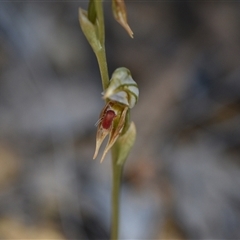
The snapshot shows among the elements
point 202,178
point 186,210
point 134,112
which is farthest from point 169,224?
point 134,112

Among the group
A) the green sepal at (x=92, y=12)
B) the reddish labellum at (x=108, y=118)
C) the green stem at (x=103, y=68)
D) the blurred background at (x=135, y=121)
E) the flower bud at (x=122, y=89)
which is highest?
the green sepal at (x=92, y=12)

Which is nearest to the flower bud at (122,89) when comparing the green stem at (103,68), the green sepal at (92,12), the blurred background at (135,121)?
the green stem at (103,68)

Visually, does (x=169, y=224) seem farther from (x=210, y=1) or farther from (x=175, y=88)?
(x=210, y=1)

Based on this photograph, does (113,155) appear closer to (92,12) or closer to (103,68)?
(103,68)

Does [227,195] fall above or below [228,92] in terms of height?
below

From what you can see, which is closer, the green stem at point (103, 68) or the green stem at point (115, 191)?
the green stem at point (103, 68)

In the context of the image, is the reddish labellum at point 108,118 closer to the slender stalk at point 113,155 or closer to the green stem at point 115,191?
the slender stalk at point 113,155

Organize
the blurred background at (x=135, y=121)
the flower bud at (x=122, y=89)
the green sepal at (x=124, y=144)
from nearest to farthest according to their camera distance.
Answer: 1. the flower bud at (x=122, y=89)
2. the green sepal at (x=124, y=144)
3. the blurred background at (x=135, y=121)
